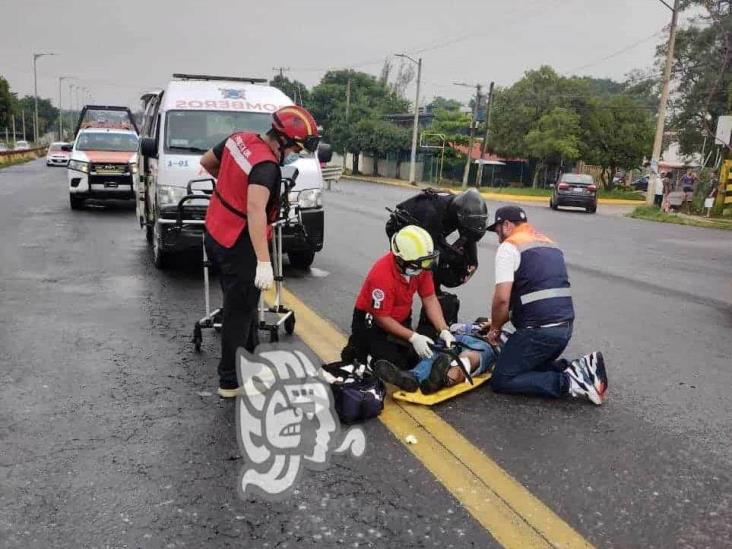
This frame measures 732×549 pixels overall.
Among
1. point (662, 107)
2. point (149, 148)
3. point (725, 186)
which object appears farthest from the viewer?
point (662, 107)

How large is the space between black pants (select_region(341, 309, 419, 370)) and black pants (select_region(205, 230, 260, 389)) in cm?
74

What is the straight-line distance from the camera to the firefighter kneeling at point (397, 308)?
14.6 feet

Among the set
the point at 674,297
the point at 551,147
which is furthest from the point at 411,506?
the point at 551,147

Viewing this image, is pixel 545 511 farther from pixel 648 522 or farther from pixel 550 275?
pixel 550 275

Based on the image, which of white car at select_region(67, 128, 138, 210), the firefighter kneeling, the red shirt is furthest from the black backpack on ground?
white car at select_region(67, 128, 138, 210)

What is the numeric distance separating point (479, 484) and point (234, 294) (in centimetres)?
182

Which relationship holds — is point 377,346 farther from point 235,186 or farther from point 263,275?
point 235,186

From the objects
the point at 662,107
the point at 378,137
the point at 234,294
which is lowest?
the point at 234,294

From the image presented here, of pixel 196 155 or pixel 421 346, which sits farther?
pixel 196 155

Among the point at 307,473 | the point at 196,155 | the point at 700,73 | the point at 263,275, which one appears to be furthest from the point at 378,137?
the point at 307,473

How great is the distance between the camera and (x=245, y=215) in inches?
161

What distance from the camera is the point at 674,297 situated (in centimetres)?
841

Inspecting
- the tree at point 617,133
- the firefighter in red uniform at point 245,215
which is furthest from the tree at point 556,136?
the firefighter in red uniform at point 245,215

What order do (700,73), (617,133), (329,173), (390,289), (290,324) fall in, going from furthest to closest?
1. (617,133)
2. (700,73)
3. (329,173)
4. (290,324)
5. (390,289)
